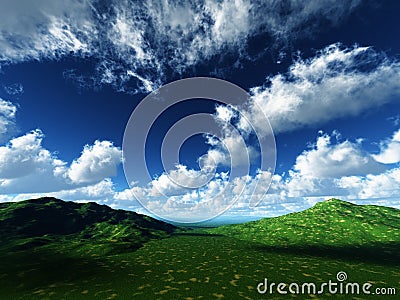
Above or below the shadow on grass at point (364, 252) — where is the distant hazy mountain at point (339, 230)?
above

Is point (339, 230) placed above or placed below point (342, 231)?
above

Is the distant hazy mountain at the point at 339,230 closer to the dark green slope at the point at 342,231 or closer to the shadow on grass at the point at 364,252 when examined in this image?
the dark green slope at the point at 342,231

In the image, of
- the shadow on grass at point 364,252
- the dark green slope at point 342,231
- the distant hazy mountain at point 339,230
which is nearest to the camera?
the shadow on grass at point 364,252

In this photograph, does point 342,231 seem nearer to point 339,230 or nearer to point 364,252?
point 339,230

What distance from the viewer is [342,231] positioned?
155 metres

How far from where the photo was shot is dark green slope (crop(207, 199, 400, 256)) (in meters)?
128

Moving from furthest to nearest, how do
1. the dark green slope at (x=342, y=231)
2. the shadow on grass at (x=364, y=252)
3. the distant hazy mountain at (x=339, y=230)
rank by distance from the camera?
1. the distant hazy mountain at (x=339, y=230)
2. the dark green slope at (x=342, y=231)
3. the shadow on grass at (x=364, y=252)

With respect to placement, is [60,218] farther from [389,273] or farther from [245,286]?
[389,273]

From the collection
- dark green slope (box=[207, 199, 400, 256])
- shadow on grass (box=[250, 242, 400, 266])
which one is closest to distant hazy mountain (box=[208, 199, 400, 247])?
dark green slope (box=[207, 199, 400, 256])

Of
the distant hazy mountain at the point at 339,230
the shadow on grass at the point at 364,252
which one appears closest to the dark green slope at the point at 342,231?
the distant hazy mountain at the point at 339,230

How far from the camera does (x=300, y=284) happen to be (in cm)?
5269

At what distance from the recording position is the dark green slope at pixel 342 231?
419 feet

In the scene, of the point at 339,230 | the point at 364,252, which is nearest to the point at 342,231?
the point at 339,230

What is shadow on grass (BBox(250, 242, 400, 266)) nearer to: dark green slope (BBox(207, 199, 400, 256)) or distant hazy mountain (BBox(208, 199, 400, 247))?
dark green slope (BBox(207, 199, 400, 256))
